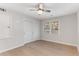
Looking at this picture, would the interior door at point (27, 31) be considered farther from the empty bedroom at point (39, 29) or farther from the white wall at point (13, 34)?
the white wall at point (13, 34)

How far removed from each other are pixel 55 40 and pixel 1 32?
4304 mm

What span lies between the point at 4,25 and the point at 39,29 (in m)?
4.61

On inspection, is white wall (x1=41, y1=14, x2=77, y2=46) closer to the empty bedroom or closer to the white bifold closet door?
the empty bedroom

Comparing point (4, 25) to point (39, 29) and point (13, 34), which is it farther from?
point (39, 29)

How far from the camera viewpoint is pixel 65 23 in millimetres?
→ 5918

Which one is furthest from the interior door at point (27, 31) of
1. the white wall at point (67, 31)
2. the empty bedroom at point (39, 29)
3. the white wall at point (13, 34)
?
the white wall at point (67, 31)

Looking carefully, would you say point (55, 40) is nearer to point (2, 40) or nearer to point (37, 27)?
point (37, 27)

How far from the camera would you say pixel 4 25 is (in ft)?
13.2

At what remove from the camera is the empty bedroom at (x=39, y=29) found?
3699mm

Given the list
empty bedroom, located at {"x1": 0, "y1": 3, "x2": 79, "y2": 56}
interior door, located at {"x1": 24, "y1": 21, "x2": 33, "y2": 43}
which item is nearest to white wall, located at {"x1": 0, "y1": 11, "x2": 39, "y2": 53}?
empty bedroom, located at {"x1": 0, "y1": 3, "x2": 79, "y2": 56}

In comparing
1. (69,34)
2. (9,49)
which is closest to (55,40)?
(69,34)

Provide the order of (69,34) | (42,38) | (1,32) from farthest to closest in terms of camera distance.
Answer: (42,38) → (69,34) → (1,32)

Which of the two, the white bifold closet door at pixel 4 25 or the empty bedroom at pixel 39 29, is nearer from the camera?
the empty bedroom at pixel 39 29

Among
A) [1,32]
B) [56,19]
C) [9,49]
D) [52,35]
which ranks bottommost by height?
[9,49]
